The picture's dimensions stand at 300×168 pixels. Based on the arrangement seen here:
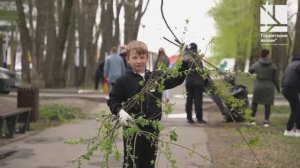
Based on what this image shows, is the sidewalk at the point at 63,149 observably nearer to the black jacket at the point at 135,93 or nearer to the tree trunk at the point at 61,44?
the black jacket at the point at 135,93

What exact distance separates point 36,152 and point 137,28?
3035 centimetres

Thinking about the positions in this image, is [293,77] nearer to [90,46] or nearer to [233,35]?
[90,46]

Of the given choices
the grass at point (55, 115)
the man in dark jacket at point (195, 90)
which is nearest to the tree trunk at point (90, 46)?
the grass at point (55, 115)

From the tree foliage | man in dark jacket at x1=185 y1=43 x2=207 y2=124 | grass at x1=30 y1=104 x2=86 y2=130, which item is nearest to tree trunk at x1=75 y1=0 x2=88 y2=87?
the tree foliage

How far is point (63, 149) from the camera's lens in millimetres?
10250

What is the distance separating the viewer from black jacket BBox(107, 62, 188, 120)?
532cm

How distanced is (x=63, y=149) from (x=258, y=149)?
3.24 metres

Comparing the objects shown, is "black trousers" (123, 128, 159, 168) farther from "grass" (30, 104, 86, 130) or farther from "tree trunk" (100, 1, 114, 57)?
"tree trunk" (100, 1, 114, 57)

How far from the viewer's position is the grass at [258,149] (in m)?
8.55

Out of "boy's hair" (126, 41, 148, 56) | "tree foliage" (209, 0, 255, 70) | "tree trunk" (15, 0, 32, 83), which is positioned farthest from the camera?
"tree foliage" (209, 0, 255, 70)

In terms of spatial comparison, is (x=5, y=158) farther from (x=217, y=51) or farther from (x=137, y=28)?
(x=217, y=51)

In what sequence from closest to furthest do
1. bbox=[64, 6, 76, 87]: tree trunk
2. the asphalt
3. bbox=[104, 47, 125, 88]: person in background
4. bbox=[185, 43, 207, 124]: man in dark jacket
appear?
1. the asphalt
2. bbox=[185, 43, 207, 124]: man in dark jacket
3. bbox=[104, 47, 125, 88]: person in background
4. bbox=[64, 6, 76, 87]: tree trunk

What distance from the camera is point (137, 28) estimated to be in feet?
131

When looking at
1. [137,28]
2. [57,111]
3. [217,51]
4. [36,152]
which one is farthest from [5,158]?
[217,51]
